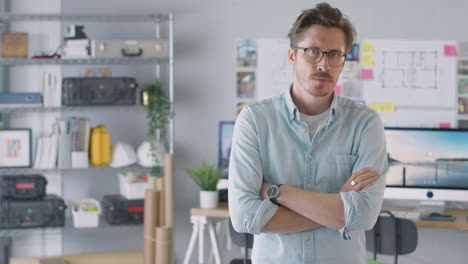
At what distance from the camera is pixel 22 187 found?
14.9 feet

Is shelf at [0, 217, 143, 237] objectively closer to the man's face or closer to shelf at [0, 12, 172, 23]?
shelf at [0, 12, 172, 23]

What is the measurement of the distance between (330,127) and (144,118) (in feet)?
10.7

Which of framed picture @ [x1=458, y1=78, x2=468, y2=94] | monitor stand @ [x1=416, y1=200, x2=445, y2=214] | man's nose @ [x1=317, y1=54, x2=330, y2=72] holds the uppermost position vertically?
framed picture @ [x1=458, y1=78, x2=468, y2=94]

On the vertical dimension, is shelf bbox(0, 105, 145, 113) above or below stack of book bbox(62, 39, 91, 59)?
below

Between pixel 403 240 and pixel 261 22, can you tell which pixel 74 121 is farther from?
pixel 403 240

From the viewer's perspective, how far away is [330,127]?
184 cm

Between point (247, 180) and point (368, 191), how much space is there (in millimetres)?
340

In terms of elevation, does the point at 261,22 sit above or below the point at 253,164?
above

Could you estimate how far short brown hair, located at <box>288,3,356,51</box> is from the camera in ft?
6.00

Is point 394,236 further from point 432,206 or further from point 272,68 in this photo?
point 272,68

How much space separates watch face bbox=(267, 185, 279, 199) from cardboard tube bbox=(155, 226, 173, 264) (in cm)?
254

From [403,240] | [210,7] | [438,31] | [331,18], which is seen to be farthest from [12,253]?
[331,18]

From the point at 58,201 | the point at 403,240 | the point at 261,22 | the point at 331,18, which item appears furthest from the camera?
the point at 261,22

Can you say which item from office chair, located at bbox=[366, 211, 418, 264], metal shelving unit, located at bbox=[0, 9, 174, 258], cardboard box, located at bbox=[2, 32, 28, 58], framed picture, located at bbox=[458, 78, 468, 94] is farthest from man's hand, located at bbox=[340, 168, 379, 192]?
cardboard box, located at bbox=[2, 32, 28, 58]
